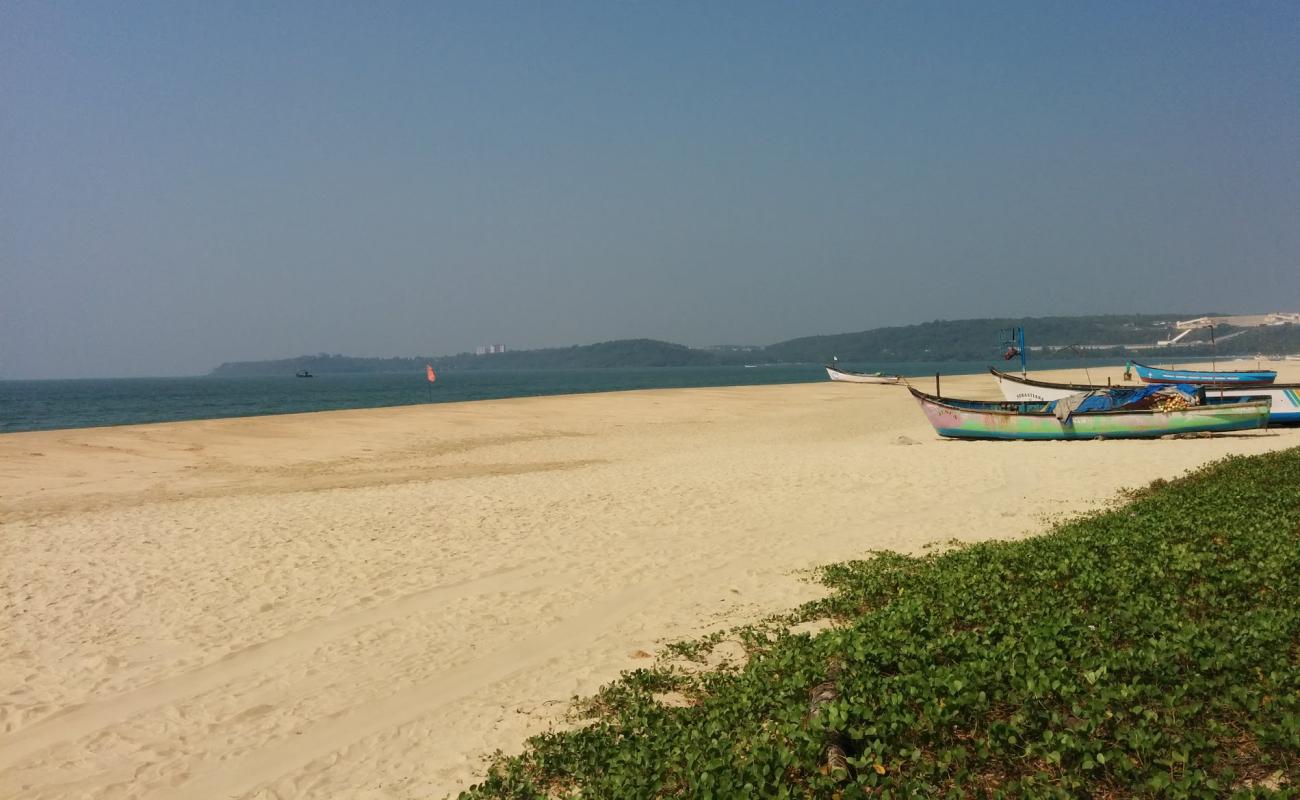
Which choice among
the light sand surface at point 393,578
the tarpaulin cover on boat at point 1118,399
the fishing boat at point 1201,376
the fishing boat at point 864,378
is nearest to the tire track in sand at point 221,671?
the light sand surface at point 393,578

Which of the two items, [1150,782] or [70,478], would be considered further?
[70,478]

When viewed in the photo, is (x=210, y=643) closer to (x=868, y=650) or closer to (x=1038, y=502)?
(x=868, y=650)

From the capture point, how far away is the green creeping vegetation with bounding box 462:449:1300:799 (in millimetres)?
4207

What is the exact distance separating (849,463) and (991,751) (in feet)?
47.6

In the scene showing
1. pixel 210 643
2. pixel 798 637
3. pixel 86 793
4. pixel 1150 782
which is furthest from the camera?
pixel 210 643

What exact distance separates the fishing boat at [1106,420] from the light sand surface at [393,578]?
69cm

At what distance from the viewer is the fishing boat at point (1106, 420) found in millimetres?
21938

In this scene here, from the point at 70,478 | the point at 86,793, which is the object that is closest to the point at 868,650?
the point at 86,793

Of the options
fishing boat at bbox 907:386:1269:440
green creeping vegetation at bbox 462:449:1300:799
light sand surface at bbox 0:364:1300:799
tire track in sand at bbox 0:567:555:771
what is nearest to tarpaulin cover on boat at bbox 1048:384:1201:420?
fishing boat at bbox 907:386:1269:440

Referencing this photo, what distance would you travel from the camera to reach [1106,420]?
21984 mm

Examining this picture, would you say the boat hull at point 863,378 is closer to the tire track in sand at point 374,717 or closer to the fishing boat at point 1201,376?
the fishing boat at point 1201,376

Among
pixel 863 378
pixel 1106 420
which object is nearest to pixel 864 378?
pixel 863 378

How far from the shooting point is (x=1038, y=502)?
13883mm

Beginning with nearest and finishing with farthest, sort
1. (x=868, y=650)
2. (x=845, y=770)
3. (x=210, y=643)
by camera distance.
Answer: (x=845, y=770) < (x=868, y=650) < (x=210, y=643)
